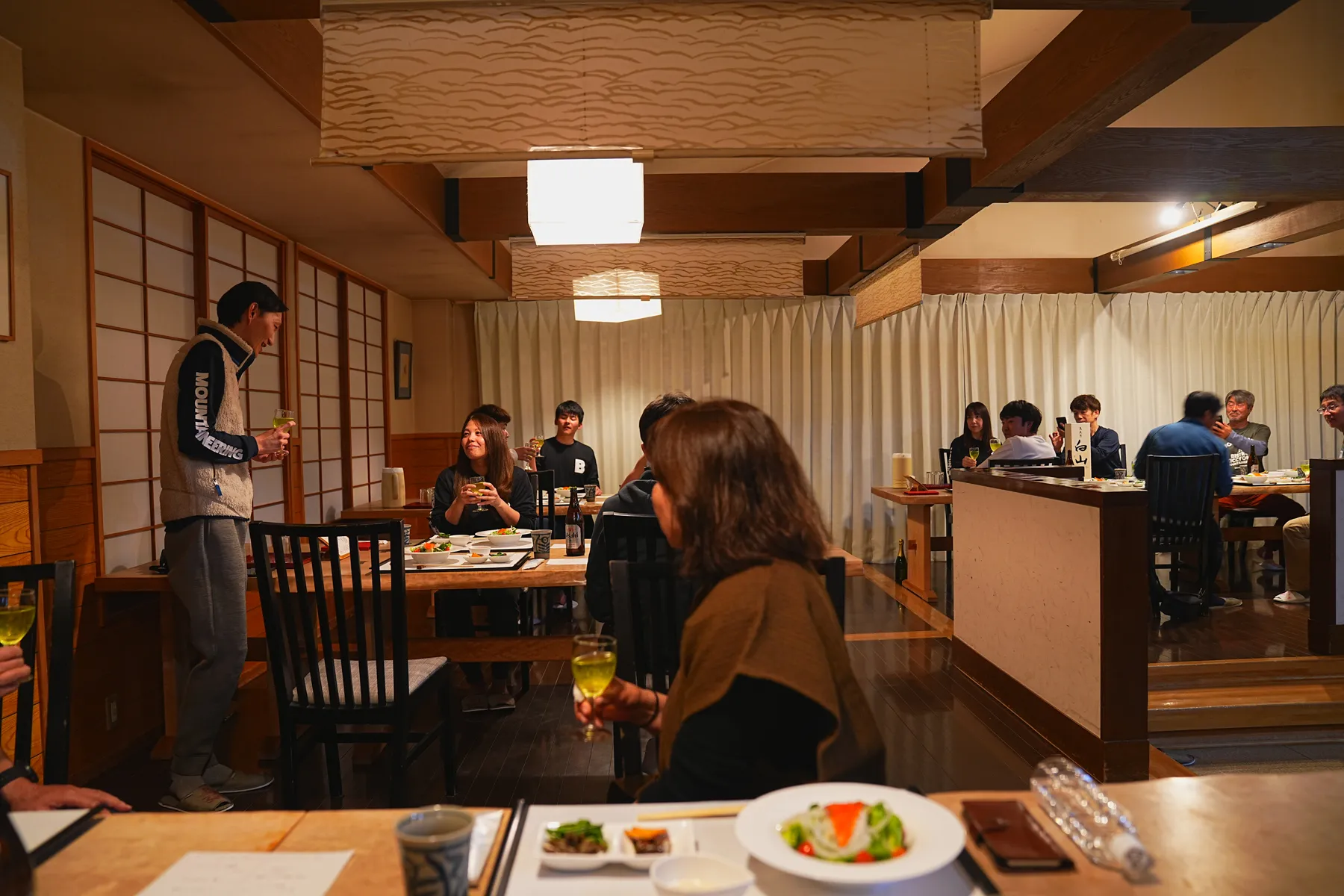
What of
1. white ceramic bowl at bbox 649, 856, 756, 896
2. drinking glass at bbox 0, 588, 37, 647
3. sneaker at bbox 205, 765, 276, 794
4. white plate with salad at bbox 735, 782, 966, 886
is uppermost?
drinking glass at bbox 0, 588, 37, 647

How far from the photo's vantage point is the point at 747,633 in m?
1.14

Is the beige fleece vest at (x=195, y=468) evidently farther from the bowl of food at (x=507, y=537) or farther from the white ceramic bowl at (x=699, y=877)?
the white ceramic bowl at (x=699, y=877)

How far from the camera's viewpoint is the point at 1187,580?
19.2 ft

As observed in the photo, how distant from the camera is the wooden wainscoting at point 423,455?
7.08 meters

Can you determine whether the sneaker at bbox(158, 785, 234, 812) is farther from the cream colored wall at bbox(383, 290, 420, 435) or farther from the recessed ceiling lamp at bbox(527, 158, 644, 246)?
the cream colored wall at bbox(383, 290, 420, 435)

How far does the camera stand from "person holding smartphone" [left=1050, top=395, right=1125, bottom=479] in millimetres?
6281

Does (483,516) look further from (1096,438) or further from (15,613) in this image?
(1096,438)

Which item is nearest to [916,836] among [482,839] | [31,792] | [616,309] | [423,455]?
[482,839]

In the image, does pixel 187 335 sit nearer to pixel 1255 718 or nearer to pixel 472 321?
pixel 472 321

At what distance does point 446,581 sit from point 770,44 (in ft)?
6.17

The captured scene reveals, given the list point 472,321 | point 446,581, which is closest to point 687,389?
point 472,321

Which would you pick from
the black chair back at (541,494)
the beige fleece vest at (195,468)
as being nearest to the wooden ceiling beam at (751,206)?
the black chair back at (541,494)

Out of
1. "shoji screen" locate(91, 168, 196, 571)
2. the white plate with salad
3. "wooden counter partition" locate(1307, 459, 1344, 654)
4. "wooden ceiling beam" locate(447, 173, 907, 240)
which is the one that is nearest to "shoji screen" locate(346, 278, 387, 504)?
"wooden ceiling beam" locate(447, 173, 907, 240)

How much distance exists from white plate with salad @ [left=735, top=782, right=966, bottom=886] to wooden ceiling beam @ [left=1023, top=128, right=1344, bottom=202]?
3.95 m
